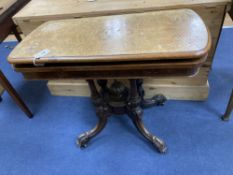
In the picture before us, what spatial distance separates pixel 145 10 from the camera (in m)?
1.09

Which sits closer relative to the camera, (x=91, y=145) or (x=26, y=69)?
(x=26, y=69)

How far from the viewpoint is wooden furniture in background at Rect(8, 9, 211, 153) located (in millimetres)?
738

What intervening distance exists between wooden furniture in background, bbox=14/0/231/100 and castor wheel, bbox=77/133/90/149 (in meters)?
0.43

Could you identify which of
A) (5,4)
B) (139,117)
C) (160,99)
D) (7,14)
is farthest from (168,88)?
(5,4)

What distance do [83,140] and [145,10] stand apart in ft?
2.79

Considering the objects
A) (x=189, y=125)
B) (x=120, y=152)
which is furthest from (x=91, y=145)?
(x=189, y=125)

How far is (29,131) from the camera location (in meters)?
1.51

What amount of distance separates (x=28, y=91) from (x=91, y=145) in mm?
872

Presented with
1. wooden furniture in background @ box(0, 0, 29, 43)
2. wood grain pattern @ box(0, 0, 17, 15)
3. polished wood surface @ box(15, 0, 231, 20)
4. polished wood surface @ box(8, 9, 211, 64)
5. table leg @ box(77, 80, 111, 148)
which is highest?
polished wood surface @ box(8, 9, 211, 64)

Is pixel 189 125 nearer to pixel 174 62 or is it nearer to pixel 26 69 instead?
pixel 174 62

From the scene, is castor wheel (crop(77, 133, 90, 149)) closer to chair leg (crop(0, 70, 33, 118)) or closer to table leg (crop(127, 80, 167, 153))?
table leg (crop(127, 80, 167, 153))

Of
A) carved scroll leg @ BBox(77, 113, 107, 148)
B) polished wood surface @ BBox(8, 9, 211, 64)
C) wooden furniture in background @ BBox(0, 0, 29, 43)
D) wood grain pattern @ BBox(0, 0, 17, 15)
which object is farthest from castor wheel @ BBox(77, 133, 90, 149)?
wood grain pattern @ BBox(0, 0, 17, 15)

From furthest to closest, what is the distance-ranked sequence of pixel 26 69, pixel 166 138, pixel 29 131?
pixel 29 131 < pixel 166 138 < pixel 26 69

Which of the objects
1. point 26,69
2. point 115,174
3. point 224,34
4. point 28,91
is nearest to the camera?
point 26,69
